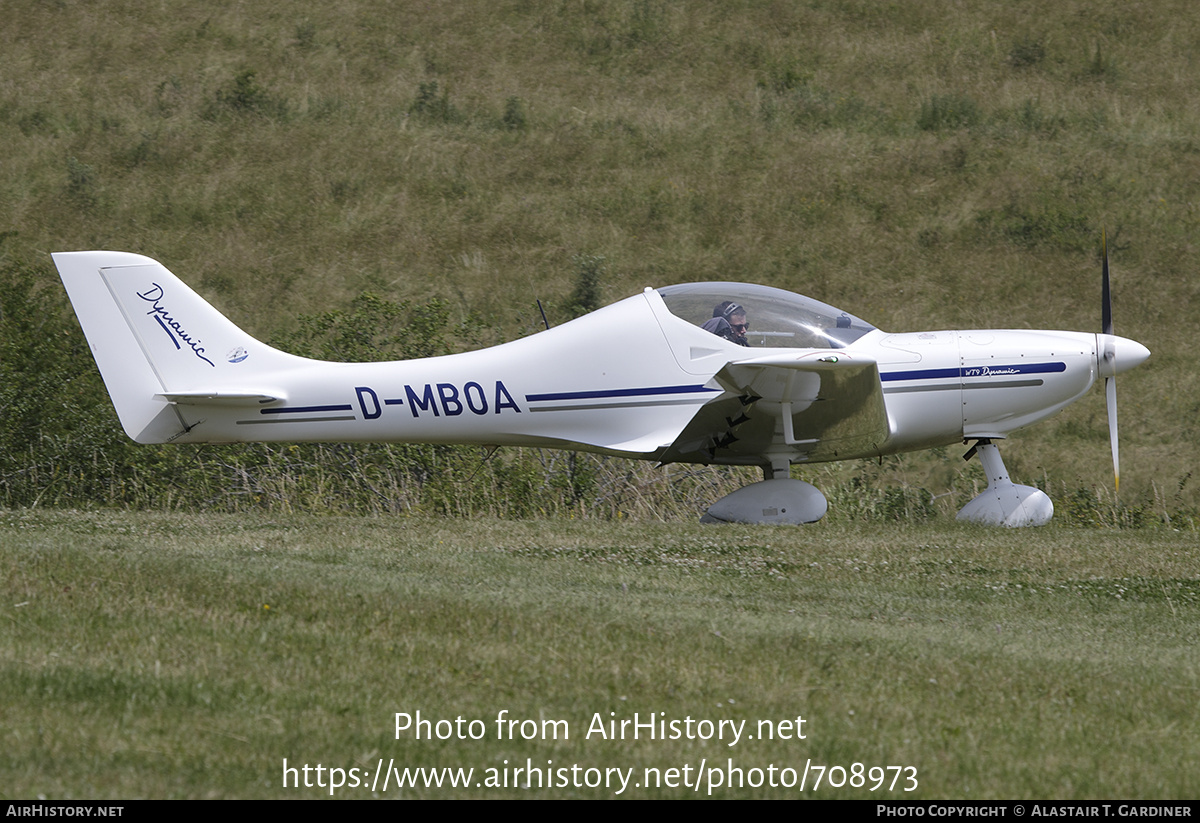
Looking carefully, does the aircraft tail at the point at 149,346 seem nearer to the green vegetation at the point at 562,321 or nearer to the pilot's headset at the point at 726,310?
the green vegetation at the point at 562,321

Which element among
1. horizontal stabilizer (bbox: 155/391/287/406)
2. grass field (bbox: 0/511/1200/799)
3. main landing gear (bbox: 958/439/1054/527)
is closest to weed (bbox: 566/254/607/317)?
horizontal stabilizer (bbox: 155/391/287/406)

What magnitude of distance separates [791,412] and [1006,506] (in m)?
1.94

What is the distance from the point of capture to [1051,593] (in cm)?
741

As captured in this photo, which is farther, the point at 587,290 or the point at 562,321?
the point at 587,290

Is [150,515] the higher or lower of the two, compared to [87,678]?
lower

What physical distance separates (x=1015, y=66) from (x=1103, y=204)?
7024mm

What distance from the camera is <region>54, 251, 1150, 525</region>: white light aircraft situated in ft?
33.0

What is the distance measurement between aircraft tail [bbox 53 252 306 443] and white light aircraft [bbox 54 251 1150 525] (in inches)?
0.5

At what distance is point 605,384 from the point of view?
33.2 ft

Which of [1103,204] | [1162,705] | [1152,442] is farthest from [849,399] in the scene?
[1103,204]

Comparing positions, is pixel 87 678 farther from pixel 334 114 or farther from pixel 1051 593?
pixel 334 114

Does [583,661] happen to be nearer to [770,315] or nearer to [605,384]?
[605,384]

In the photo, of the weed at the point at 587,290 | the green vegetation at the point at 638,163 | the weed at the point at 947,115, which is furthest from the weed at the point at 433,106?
the weed at the point at 947,115

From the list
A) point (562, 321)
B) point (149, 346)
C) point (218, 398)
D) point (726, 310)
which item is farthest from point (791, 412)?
point (562, 321)
